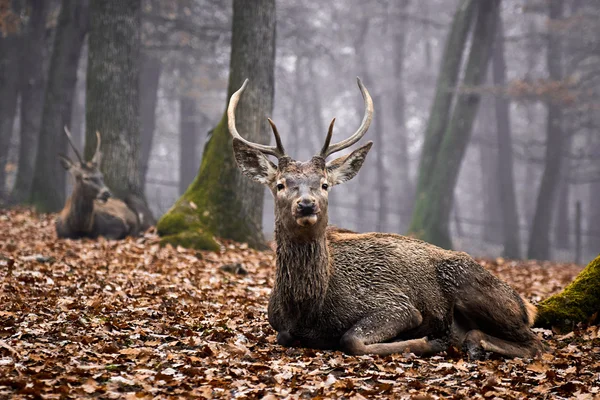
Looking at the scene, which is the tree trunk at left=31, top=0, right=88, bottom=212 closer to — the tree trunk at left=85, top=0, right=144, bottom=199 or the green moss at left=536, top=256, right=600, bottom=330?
the tree trunk at left=85, top=0, right=144, bottom=199

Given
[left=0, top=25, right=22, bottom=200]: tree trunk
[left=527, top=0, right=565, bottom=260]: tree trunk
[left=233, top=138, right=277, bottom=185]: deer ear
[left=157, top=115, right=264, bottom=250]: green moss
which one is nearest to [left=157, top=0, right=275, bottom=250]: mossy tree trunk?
[left=157, top=115, right=264, bottom=250]: green moss

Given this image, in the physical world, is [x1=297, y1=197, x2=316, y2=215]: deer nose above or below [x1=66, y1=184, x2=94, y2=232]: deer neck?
above

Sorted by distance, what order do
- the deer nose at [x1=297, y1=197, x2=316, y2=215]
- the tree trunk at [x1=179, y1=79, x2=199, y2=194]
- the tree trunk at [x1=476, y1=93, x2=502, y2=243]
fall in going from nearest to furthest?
1. the deer nose at [x1=297, y1=197, x2=316, y2=215]
2. the tree trunk at [x1=179, y1=79, x2=199, y2=194]
3. the tree trunk at [x1=476, y1=93, x2=502, y2=243]

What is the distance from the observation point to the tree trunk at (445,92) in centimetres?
2192

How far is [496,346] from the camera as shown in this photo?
20.8 ft

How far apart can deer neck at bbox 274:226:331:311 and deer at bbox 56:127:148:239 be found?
A: 7942 mm

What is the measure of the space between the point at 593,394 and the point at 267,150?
12.1ft

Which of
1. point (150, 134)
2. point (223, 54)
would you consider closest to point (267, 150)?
point (150, 134)

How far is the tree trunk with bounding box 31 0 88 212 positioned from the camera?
1856cm

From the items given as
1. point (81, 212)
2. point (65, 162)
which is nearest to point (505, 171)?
point (65, 162)

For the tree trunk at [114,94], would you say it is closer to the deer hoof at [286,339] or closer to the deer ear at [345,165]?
the deer ear at [345,165]

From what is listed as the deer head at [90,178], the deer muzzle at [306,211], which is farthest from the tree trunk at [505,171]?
the deer muzzle at [306,211]

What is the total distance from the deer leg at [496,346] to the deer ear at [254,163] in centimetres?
256

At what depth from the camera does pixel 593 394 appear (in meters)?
4.87
